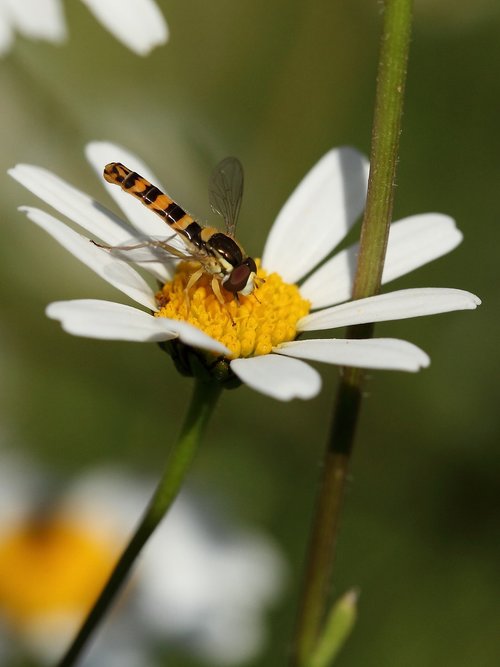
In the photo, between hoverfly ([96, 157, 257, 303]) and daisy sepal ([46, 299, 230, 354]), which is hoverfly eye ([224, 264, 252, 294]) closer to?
hoverfly ([96, 157, 257, 303])

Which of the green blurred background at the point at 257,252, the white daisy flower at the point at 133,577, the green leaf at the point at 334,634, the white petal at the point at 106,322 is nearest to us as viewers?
the white petal at the point at 106,322

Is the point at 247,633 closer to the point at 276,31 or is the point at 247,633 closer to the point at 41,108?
the point at 41,108

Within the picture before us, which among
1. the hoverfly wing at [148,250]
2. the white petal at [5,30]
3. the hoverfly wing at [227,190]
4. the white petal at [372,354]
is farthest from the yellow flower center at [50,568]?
the white petal at [372,354]

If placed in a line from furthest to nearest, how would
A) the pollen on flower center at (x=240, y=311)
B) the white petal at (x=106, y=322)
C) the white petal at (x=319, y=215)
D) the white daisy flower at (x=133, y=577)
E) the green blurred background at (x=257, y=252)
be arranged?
1. the green blurred background at (x=257, y=252)
2. the white daisy flower at (x=133, y=577)
3. the white petal at (x=319, y=215)
4. the pollen on flower center at (x=240, y=311)
5. the white petal at (x=106, y=322)

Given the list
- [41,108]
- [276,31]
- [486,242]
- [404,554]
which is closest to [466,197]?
[486,242]

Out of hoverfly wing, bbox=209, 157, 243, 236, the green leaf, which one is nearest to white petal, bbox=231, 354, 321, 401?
the green leaf

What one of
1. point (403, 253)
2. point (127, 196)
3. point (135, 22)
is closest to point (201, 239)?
point (127, 196)

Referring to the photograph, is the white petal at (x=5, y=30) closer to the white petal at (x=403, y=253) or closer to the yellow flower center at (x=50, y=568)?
the white petal at (x=403, y=253)
